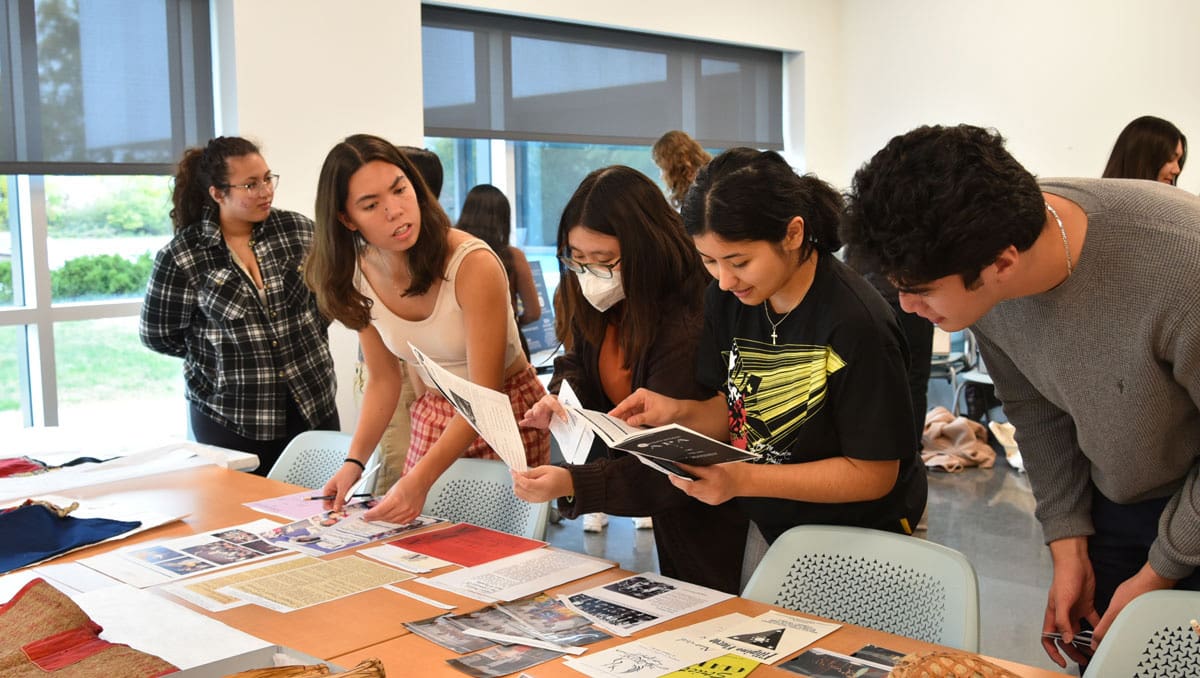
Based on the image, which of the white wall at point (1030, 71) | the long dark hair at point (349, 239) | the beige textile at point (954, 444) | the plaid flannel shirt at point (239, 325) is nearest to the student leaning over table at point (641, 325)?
the long dark hair at point (349, 239)

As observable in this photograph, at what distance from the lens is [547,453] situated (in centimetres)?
256

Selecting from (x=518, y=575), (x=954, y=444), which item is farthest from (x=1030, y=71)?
(x=518, y=575)

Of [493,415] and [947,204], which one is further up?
[947,204]

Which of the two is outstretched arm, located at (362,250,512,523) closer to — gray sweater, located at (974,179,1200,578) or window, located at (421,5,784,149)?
gray sweater, located at (974,179,1200,578)

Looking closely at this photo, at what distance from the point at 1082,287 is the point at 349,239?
156 centimetres

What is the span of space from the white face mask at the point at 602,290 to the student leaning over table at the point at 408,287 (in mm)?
259

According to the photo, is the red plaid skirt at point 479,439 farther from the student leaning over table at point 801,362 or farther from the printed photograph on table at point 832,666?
the printed photograph on table at point 832,666

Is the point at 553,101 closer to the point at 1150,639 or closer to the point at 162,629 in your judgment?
the point at 162,629

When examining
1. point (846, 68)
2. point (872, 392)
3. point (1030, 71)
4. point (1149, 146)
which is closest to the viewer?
point (872, 392)

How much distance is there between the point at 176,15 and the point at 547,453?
10.4 ft

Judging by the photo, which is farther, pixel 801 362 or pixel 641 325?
pixel 641 325

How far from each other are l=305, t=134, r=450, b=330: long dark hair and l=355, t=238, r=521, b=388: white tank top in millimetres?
32

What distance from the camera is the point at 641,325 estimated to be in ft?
6.97

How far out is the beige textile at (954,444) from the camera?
5.79 metres
